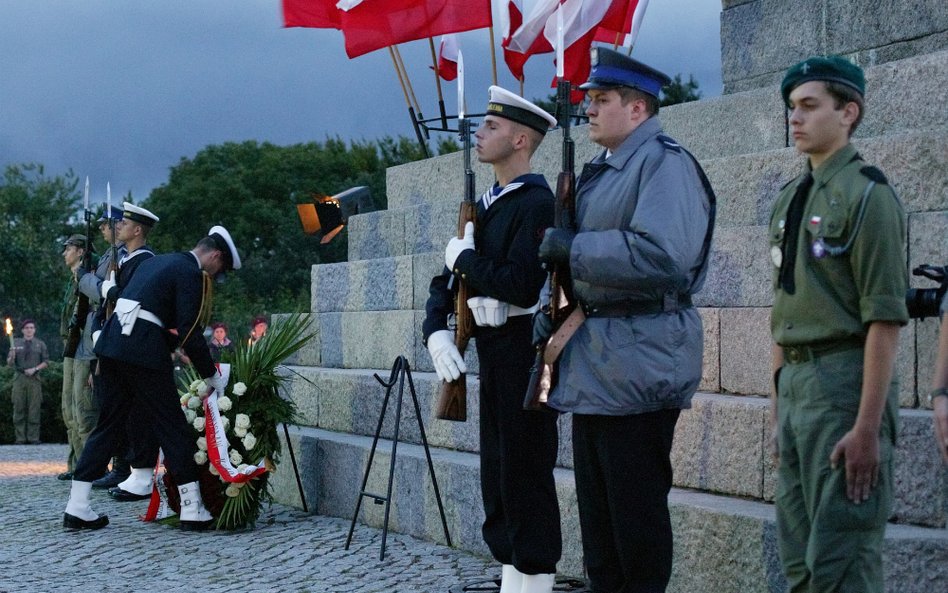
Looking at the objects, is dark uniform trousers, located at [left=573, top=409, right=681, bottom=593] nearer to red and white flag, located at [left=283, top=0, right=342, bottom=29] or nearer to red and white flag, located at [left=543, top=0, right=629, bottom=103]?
red and white flag, located at [left=543, top=0, right=629, bottom=103]

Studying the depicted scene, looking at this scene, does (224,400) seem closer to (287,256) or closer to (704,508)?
(704,508)

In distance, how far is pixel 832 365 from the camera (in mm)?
3545

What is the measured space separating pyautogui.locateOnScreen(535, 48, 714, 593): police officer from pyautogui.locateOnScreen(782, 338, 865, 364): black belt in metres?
0.55

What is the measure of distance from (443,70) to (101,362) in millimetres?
5219

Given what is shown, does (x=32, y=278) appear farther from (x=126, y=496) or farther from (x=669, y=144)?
(x=669, y=144)

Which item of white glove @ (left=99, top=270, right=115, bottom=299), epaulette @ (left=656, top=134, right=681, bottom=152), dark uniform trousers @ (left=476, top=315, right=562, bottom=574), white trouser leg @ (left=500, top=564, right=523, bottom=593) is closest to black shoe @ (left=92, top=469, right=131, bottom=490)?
white glove @ (left=99, top=270, right=115, bottom=299)

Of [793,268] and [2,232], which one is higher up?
[2,232]

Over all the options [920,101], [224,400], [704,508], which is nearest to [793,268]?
[704,508]

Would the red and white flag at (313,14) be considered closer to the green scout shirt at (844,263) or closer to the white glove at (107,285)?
the white glove at (107,285)

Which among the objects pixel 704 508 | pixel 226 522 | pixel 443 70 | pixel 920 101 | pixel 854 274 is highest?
pixel 443 70

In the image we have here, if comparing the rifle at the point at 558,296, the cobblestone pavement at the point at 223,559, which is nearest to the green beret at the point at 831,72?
the rifle at the point at 558,296

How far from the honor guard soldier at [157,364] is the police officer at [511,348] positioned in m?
3.47

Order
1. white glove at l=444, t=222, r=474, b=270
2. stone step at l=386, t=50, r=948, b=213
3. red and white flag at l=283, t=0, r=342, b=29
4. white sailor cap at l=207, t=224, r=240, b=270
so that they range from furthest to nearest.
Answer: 1. red and white flag at l=283, t=0, r=342, b=29
2. white sailor cap at l=207, t=224, r=240, b=270
3. stone step at l=386, t=50, r=948, b=213
4. white glove at l=444, t=222, r=474, b=270

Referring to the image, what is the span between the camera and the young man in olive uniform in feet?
11.2
